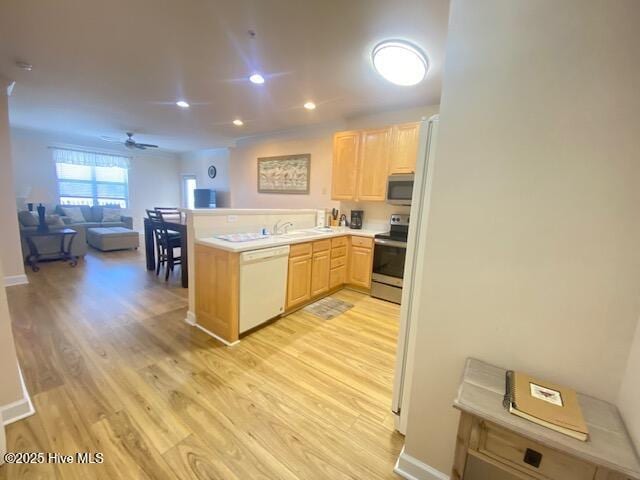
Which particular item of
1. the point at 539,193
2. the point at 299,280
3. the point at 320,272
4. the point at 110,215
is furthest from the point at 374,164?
the point at 110,215

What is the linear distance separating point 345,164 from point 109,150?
24.3ft

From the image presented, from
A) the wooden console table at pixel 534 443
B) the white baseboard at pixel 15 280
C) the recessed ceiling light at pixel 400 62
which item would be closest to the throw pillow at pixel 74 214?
the white baseboard at pixel 15 280

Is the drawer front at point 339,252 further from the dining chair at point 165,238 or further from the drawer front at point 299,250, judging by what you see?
the dining chair at point 165,238

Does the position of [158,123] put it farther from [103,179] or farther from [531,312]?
[531,312]

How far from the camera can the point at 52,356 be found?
2156 millimetres

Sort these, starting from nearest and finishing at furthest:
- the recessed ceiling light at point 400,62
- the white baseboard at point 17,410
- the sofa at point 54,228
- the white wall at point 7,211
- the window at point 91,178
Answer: the white baseboard at point 17,410
the recessed ceiling light at point 400,62
the white wall at point 7,211
the sofa at point 54,228
the window at point 91,178

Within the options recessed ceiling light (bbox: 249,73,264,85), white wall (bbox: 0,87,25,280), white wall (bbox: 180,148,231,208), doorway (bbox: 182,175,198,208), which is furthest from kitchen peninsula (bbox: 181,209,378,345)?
doorway (bbox: 182,175,198,208)

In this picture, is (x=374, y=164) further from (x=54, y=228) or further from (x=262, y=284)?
(x=54, y=228)

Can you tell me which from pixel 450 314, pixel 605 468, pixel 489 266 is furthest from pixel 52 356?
pixel 605 468

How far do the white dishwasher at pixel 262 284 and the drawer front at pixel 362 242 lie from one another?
1374 mm

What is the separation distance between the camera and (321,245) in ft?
11.3

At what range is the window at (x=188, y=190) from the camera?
29.3ft

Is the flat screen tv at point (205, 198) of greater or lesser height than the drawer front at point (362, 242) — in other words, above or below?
above

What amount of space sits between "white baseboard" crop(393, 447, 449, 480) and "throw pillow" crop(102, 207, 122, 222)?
820 cm
